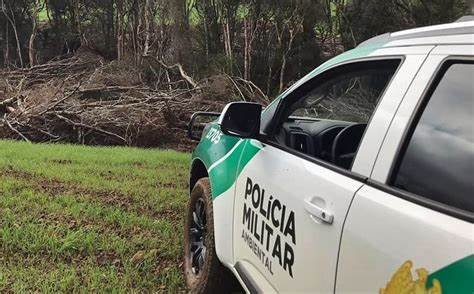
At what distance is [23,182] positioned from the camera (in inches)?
257

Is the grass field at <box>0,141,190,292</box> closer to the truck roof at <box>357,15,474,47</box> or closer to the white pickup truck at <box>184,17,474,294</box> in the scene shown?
the white pickup truck at <box>184,17,474,294</box>

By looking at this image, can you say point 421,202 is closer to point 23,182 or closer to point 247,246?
point 247,246

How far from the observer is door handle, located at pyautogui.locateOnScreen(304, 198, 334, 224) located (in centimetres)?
208

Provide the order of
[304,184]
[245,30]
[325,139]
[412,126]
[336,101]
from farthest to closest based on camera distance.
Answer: [245,30] < [336,101] < [325,139] < [304,184] < [412,126]

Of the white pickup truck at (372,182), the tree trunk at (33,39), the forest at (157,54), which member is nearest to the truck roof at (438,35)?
the white pickup truck at (372,182)

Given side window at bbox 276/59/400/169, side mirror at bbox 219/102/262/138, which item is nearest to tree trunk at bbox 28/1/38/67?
side window at bbox 276/59/400/169

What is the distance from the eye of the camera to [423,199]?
69.7 inches

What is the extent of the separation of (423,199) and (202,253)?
2395mm

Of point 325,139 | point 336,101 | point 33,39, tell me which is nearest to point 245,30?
point 33,39

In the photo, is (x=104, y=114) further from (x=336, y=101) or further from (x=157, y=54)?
(x=336, y=101)

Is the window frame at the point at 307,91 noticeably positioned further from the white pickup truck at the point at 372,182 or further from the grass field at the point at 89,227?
the grass field at the point at 89,227

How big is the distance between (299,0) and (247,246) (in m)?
15.6

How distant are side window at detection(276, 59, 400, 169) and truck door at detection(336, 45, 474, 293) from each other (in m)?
0.42

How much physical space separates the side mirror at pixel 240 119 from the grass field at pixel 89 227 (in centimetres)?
149
